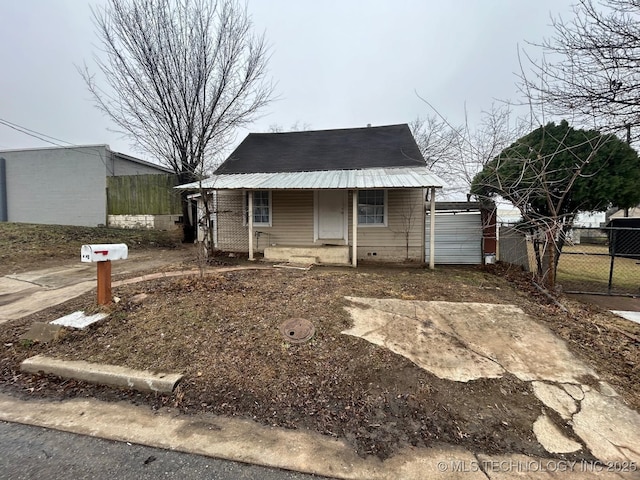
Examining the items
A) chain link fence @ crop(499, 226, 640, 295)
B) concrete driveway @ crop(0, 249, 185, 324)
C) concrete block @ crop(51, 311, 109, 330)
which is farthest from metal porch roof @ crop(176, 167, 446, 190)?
concrete block @ crop(51, 311, 109, 330)

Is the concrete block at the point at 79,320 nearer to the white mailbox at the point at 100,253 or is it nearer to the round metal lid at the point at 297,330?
the white mailbox at the point at 100,253

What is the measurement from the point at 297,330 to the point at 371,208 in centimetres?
636

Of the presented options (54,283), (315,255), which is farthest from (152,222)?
(315,255)

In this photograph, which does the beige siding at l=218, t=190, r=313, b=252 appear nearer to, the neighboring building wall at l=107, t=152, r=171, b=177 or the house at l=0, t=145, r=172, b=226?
the house at l=0, t=145, r=172, b=226

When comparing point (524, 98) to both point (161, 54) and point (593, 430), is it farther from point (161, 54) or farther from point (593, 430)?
point (161, 54)

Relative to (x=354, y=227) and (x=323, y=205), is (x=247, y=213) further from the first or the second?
(x=354, y=227)

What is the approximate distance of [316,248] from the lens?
28.3 ft

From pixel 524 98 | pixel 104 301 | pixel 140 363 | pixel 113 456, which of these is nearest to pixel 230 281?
pixel 104 301

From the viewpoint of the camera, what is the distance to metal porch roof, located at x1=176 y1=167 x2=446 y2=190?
742 cm

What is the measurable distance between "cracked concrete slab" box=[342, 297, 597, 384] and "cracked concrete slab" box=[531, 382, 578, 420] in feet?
0.42

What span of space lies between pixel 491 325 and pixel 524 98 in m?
5.03

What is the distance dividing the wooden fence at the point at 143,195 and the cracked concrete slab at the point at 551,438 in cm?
1496

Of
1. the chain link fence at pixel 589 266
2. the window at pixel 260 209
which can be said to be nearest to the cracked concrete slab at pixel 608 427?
the chain link fence at pixel 589 266

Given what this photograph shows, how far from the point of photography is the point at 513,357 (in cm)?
330
